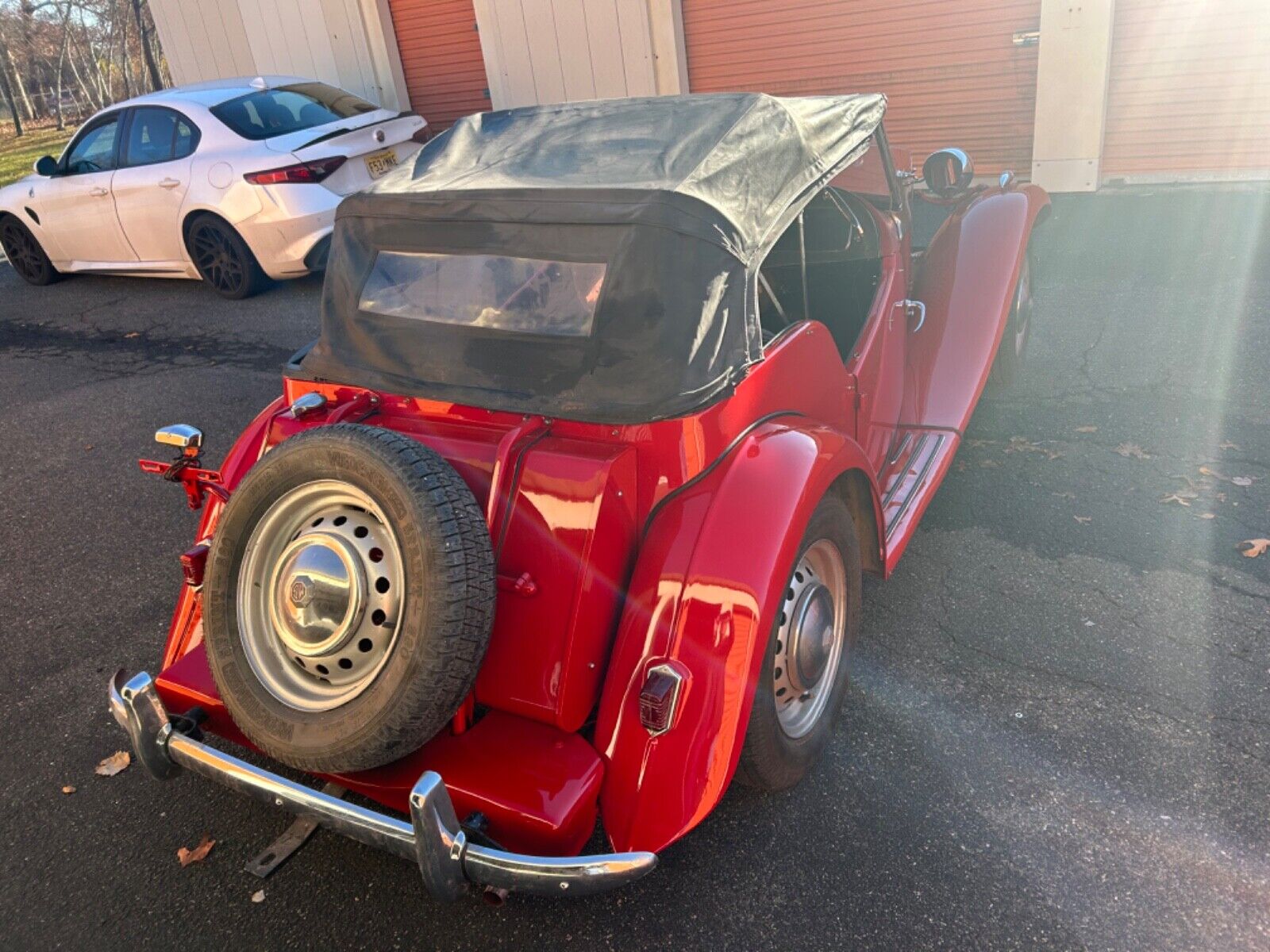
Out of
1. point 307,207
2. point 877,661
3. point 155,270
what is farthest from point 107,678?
point 155,270

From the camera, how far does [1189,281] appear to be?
6379mm

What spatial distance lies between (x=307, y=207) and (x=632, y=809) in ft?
22.2

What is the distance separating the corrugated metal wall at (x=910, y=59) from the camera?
8742 mm

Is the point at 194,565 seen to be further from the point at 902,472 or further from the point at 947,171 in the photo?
the point at 947,171

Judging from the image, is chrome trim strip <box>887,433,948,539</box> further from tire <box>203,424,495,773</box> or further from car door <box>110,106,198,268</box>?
car door <box>110,106,198,268</box>

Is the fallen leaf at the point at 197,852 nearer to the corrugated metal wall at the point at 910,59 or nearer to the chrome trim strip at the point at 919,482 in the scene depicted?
the chrome trim strip at the point at 919,482

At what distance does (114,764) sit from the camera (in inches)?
127

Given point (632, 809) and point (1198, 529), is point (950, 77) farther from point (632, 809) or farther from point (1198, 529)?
point (632, 809)

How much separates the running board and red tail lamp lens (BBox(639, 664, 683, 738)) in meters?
1.24

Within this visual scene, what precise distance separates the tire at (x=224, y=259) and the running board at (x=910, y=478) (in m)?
6.38

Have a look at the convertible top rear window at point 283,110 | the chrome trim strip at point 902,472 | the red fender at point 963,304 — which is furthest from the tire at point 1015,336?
the convertible top rear window at point 283,110

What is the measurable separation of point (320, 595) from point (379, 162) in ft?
21.6

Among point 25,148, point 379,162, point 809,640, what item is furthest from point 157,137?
point 25,148

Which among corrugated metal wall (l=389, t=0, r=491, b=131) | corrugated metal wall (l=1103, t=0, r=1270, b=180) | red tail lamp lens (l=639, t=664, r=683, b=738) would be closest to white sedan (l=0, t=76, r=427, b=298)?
corrugated metal wall (l=389, t=0, r=491, b=131)
